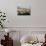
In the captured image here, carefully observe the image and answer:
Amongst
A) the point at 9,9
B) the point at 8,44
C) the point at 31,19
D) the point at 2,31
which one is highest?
the point at 9,9

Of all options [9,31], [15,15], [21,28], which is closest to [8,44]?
[9,31]

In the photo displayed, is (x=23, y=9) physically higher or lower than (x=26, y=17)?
higher

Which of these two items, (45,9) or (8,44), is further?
(45,9)

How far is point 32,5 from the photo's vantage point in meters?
3.51

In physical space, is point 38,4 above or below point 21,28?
above

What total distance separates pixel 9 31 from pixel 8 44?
31cm

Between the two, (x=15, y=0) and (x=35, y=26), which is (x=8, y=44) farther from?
(x=15, y=0)

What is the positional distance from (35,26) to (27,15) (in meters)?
0.35

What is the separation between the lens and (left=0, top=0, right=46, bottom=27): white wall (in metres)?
3.52

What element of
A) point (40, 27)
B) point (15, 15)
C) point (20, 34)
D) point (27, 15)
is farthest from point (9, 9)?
point (40, 27)

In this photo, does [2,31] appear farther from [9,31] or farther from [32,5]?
[32,5]

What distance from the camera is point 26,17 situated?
3.54 metres

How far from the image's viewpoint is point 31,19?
139 inches

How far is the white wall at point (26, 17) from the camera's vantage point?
352 cm
